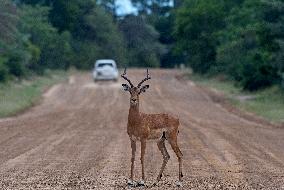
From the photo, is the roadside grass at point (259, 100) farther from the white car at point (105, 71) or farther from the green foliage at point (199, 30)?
the green foliage at point (199, 30)

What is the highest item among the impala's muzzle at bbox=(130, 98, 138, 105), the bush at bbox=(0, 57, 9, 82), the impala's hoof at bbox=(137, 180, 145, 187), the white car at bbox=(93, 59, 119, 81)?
the impala's muzzle at bbox=(130, 98, 138, 105)

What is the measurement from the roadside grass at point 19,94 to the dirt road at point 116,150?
86 centimetres

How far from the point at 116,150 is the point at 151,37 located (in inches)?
3048

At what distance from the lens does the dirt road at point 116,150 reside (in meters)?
15.6

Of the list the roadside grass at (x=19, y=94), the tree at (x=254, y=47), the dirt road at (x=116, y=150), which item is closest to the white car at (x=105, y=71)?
the roadside grass at (x=19, y=94)

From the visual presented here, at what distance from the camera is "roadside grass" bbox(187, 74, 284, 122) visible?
38.4 metres

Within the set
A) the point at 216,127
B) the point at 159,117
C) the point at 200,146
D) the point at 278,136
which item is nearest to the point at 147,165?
the point at 159,117

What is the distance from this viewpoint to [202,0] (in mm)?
78812

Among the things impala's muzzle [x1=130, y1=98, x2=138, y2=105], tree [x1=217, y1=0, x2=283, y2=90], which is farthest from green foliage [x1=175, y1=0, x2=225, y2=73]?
impala's muzzle [x1=130, y1=98, x2=138, y2=105]

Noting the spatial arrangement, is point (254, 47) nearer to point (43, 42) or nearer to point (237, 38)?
point (237, 38)

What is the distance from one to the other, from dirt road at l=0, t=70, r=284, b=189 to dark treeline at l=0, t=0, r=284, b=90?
5.64m

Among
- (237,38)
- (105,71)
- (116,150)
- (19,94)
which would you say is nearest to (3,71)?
(19,94)

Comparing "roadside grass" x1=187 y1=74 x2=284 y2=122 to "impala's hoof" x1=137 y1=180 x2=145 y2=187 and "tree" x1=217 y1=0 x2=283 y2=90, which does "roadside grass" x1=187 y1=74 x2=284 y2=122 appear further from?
"impala's hoof" x1=137 y1=180 x2=145 y2=187

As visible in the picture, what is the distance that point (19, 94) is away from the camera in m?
49.9
